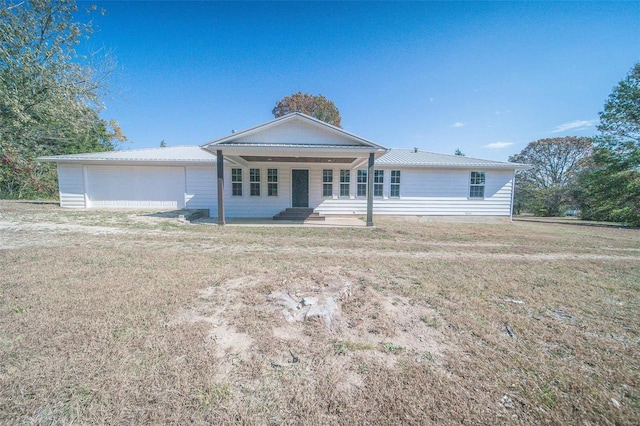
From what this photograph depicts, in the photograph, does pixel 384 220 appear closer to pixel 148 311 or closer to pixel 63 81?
pixel 148 311

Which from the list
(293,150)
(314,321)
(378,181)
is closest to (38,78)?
(293,150)

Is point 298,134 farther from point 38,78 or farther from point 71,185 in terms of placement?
point 71,185

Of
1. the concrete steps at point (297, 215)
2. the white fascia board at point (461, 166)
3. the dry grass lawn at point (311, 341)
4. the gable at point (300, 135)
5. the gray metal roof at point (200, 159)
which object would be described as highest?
the gable at point (300, 135)

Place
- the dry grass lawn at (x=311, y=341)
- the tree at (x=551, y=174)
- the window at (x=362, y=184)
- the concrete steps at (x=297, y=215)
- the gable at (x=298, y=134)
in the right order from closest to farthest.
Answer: the dry grass lawn at (x=311, y=341) < the gable at (x=298, y=134) < the concrete steps at (x=297, y=215) < the window at (x=362, y=184) < the tree at (x=551, y=174)

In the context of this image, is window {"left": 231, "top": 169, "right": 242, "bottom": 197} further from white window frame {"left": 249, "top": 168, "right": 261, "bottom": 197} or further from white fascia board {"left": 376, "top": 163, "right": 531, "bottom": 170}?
white fascia board {"left": 376, "top": 163, "right": 531, "bottom": 170}

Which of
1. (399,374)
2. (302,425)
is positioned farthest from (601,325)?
(302,425)

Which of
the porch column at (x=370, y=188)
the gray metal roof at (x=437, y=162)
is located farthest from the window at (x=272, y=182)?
the gray metal roof at (x=437, y=162)

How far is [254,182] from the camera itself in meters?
13.2

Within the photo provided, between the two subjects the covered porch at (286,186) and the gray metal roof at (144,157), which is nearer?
the gray metal roof at (144,157)

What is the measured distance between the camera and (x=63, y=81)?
6.04m

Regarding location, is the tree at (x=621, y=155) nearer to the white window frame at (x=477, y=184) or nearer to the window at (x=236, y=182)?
the white window frame at (x=477, y=184)

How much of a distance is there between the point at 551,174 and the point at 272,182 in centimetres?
3567

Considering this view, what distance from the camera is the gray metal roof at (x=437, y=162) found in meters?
13.0

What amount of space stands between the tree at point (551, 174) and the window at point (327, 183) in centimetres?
2809
